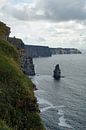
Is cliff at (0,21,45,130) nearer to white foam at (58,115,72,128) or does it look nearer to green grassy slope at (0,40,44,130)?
green grassy slope at (0,40,44,130)

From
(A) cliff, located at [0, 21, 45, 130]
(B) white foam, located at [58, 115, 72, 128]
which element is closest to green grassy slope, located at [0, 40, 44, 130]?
(A) cliff, located at [0, 21, 45, 130]

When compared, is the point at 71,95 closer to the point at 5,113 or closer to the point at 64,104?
the point at 64,104

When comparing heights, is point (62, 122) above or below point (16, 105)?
below

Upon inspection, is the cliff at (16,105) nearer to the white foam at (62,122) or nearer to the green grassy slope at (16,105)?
the green grassy slope at (16,105)

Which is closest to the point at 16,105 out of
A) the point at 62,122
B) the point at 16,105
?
the point at 16,105

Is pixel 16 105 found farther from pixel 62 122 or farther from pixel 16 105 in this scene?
pixel 62 122

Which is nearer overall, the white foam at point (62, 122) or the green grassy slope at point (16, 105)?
the green grassy slope at point (16, 105)

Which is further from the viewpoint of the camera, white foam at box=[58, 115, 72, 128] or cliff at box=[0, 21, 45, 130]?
white foam at box=[58, 115, 72, 128]

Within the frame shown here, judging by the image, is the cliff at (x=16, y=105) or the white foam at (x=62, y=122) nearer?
the cliff at (x=16, y=105)

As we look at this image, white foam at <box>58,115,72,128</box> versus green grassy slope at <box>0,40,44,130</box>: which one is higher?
green grassy slope at <box>0,40,44,130</box>

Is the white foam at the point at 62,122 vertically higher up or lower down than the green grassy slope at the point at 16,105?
lower down

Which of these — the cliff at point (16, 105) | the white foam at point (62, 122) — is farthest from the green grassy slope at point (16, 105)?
the white foam at point (62, 122)
